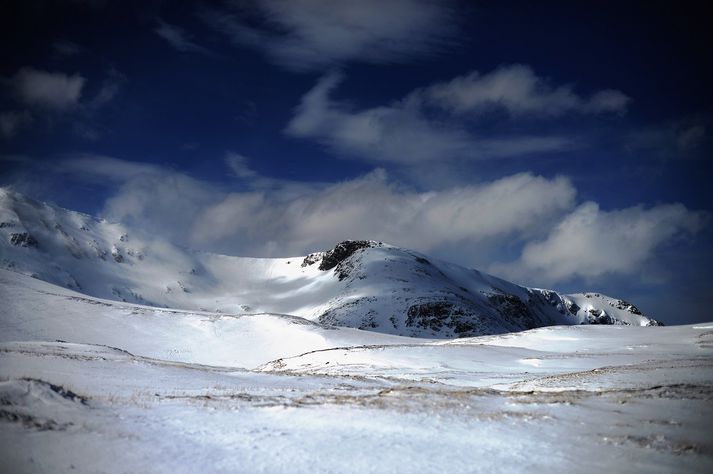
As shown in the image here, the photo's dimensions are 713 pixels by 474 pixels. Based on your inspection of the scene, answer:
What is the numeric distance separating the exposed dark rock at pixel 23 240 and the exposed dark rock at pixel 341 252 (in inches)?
3986

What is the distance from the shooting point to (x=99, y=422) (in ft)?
29.9

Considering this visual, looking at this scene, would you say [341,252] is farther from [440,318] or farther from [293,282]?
[440,318]

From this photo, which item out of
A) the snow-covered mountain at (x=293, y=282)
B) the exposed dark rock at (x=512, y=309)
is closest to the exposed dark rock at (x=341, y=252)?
the snow-covered mountain at (x=293, y=282)

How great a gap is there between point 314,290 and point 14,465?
159898 millimetres

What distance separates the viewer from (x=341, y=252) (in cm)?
18975

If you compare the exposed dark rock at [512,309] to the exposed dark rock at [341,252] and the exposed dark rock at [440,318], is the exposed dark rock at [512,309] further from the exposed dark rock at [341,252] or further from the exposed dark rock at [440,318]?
the exposed dark rock at [341,252]

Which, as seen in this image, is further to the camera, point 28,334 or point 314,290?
point 314,290

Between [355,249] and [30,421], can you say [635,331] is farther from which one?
[355,249]

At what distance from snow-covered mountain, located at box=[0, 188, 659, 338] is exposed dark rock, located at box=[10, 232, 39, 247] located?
383mm

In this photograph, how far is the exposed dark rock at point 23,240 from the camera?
155625 mm

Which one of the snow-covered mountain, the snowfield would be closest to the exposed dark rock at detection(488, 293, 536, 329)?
the snow-covered mountain

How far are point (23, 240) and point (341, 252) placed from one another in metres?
111

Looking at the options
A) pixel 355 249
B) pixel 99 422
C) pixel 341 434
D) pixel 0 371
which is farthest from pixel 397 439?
pixel 355 249

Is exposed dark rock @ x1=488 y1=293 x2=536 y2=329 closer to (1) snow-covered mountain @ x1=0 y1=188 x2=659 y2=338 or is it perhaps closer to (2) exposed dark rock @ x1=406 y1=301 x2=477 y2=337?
(1) snow-covered mountain @ x1=0 y1=188 x2=659 y2=338
